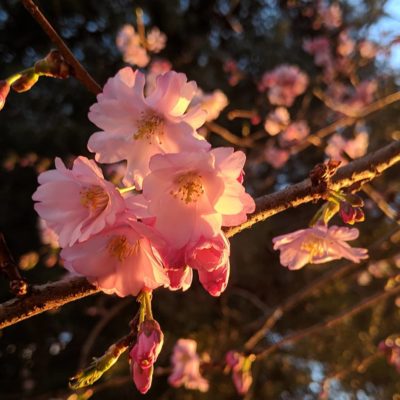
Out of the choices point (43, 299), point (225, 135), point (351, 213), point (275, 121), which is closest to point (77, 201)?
point (43, 299)

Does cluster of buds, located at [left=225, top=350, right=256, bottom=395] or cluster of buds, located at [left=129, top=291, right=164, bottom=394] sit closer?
cluster of buds, located at [left=129, top=291, right=164, bottom=394]

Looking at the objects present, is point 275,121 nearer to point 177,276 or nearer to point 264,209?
point 264,209

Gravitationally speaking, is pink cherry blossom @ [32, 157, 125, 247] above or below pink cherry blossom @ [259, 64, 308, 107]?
above

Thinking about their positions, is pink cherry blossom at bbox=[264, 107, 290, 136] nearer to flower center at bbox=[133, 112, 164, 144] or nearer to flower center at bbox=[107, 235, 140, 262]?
flower center at bbox=[133, 112, 164, 144]

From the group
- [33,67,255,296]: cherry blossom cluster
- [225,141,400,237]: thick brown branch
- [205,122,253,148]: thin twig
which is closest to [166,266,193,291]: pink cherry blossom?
[33,67,255,296]: cherry blossom cluster

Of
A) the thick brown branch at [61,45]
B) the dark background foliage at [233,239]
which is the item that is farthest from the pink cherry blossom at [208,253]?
the dark background foliage at [233,239]

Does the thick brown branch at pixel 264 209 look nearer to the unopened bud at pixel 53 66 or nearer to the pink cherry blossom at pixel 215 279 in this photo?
the pink cherry blossom at pixel 215 279

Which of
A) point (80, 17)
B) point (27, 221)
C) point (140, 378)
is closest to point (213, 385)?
point (27, 221)
